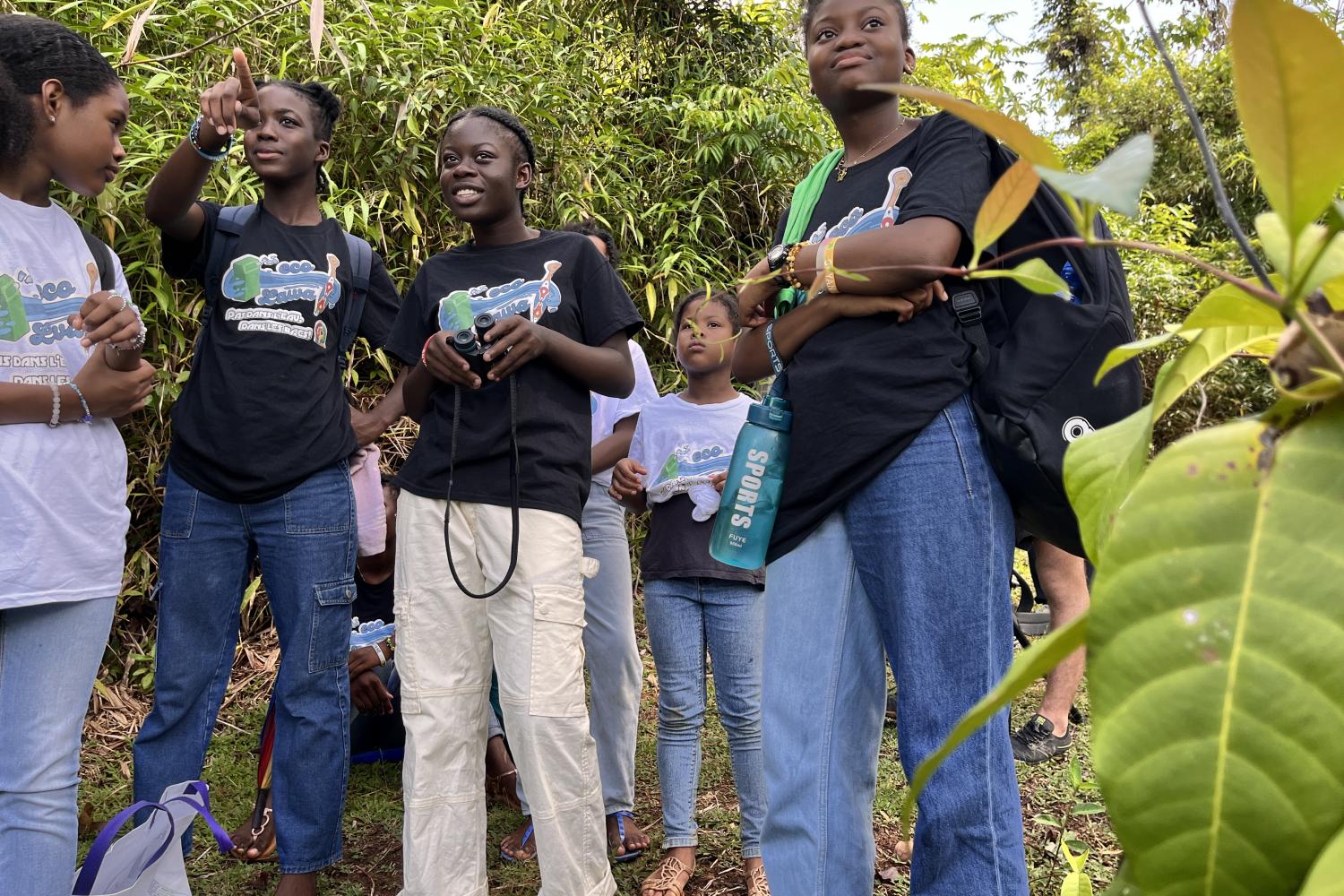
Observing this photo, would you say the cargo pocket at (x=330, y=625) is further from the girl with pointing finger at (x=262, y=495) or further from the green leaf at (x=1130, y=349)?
the green leaf at (x=1130, y=349)

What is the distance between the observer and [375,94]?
419cm

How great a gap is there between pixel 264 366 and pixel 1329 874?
245cm

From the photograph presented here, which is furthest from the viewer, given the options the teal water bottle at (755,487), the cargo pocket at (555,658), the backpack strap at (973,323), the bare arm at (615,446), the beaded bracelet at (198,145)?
the bare arm at (615,446)

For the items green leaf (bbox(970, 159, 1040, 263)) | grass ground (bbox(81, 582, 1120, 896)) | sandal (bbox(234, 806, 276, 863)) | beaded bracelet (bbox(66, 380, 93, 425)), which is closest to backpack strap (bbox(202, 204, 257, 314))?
beaded bracelet (bbox(66, 380, 93, 425))

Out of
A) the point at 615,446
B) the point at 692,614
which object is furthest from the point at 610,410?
the point at 692,614

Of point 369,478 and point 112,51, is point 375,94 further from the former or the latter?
point 369,478

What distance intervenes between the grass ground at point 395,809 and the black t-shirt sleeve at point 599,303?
4.31ft

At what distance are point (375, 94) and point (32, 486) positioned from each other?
2.74 meters

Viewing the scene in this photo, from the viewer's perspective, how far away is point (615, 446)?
10.1ft

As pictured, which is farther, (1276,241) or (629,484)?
(629,484)

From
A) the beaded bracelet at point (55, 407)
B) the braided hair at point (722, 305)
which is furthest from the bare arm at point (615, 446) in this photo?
the beaded bracelet at point (55, 407)

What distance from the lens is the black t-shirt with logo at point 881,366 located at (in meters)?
1.62

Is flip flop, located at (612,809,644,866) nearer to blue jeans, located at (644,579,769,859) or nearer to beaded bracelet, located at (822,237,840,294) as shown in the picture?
blue jeans, located at (644,579,769,859)

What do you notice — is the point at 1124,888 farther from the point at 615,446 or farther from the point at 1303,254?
the point at 615,446
